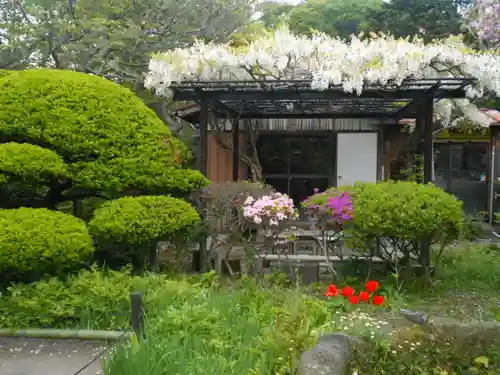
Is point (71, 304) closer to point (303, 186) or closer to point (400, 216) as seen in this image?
point (400, 216)

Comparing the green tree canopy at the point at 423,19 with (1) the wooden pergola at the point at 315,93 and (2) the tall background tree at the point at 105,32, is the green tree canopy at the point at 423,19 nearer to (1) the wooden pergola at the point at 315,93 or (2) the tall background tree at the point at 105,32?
(2) the tall background tree at the point at 105,32

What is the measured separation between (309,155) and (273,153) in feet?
3.04

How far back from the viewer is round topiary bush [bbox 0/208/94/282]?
17.5 feet

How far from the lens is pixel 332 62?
7160 millimetres

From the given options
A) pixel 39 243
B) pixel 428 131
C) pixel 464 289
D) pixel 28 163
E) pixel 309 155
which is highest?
pixel 428 131

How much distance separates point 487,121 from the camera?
1209 cm

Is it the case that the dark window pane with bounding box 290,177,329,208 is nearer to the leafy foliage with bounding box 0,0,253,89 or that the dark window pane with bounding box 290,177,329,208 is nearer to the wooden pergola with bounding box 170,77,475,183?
the wooden pergola with bounding box 170,77,475,183

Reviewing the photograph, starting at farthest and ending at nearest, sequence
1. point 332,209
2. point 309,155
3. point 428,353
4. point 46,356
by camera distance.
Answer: point 309,155 → point 332,209 → point 46,356 → point 428,353

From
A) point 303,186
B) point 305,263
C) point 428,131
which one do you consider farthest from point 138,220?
point 303,186

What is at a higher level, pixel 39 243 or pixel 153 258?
pixel 39 243

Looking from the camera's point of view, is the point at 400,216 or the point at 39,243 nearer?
the point at 39,243

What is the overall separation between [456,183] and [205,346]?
12.2m

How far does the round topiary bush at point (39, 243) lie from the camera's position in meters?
5.33

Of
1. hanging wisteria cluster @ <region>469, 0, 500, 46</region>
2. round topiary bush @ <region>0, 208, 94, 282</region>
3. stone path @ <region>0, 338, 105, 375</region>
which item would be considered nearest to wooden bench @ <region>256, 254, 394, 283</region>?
round topiary bush @ <region>0, 208, 94, 282</region>
